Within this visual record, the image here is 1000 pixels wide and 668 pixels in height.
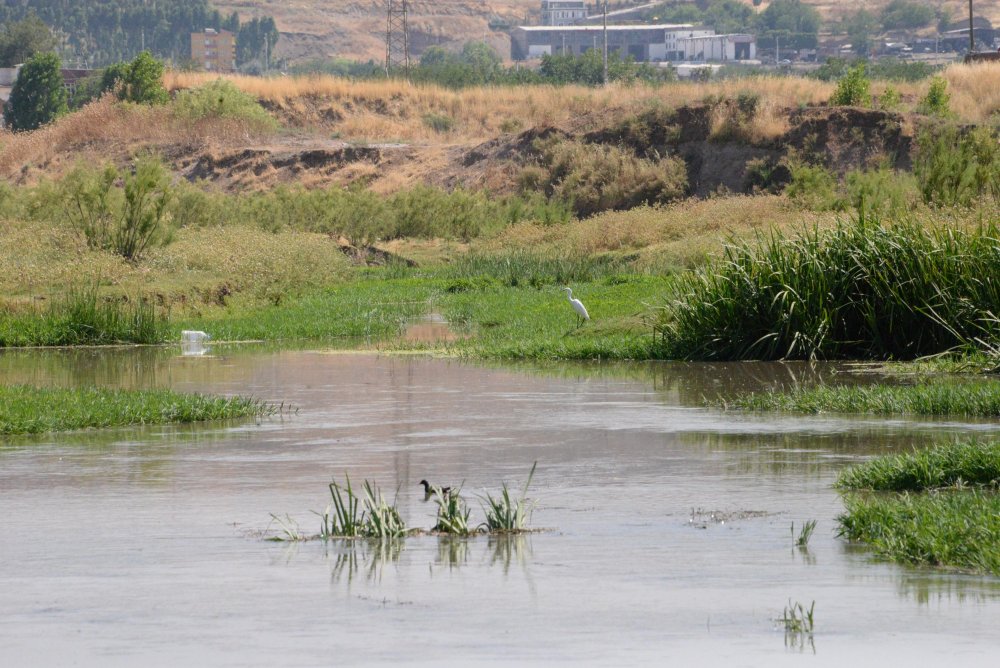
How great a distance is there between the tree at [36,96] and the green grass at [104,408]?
313ft

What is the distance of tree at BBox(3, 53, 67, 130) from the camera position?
108 meters

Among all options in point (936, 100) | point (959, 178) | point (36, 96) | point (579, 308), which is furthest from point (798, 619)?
point (36, 96)

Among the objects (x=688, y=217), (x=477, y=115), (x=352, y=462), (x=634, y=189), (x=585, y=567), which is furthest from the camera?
(x=477, y=115)

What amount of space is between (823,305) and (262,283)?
1516 cm

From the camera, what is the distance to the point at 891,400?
15.7 m

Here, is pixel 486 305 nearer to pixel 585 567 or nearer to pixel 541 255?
pixel 541 255

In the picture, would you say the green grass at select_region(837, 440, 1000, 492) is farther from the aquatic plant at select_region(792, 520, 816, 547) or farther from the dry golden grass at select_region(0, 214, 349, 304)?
the dry golden grass at select_region(0, 214, 349, 304)

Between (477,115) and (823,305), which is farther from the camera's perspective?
(477,115)

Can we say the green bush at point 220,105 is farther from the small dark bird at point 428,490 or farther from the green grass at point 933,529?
the green grass at point 933,529

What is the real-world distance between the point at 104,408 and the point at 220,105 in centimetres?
6972

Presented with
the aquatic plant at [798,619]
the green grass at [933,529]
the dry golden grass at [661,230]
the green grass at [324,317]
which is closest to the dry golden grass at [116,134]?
the dry golden grass at [661,230]

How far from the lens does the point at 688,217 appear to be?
4559cm

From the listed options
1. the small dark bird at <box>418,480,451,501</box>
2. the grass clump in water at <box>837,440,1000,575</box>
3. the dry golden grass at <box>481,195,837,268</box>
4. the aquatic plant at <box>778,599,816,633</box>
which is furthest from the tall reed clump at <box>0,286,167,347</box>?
the aquatic plant at <box>778,599,816,633</box>

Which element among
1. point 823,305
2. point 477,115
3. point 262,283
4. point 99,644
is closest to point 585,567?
point 99,644
